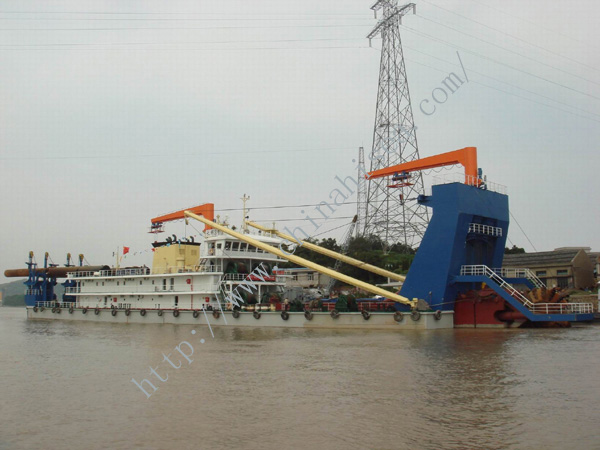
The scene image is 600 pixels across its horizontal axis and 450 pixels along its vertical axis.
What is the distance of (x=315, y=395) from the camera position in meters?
12.3

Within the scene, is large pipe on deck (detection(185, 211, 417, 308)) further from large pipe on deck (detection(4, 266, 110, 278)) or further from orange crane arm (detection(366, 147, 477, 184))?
large pipe on deck (detection(4, 266, 110, 278))

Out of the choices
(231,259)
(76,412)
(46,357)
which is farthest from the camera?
(231,259)

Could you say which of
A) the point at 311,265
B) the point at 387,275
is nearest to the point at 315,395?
the point at 311,265

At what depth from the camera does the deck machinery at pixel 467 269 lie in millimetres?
24203

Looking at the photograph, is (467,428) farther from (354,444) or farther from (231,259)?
(231,259)

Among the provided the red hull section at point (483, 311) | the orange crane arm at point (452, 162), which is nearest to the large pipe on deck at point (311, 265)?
the red hull section at point (483, 311)

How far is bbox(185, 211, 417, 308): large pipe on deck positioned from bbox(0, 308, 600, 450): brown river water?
14.0ft

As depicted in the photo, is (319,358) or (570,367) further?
(319,358)

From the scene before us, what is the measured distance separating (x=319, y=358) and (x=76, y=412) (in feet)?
A: 26.6

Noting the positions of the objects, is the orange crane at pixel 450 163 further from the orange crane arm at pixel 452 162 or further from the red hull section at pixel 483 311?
the red hull section at pixel 483 311

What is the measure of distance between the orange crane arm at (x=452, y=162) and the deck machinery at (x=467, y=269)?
5 cm

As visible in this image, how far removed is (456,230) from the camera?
80.0 feet

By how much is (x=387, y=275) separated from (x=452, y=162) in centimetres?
797

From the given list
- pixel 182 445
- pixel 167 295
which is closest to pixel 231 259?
pixel 167 295
